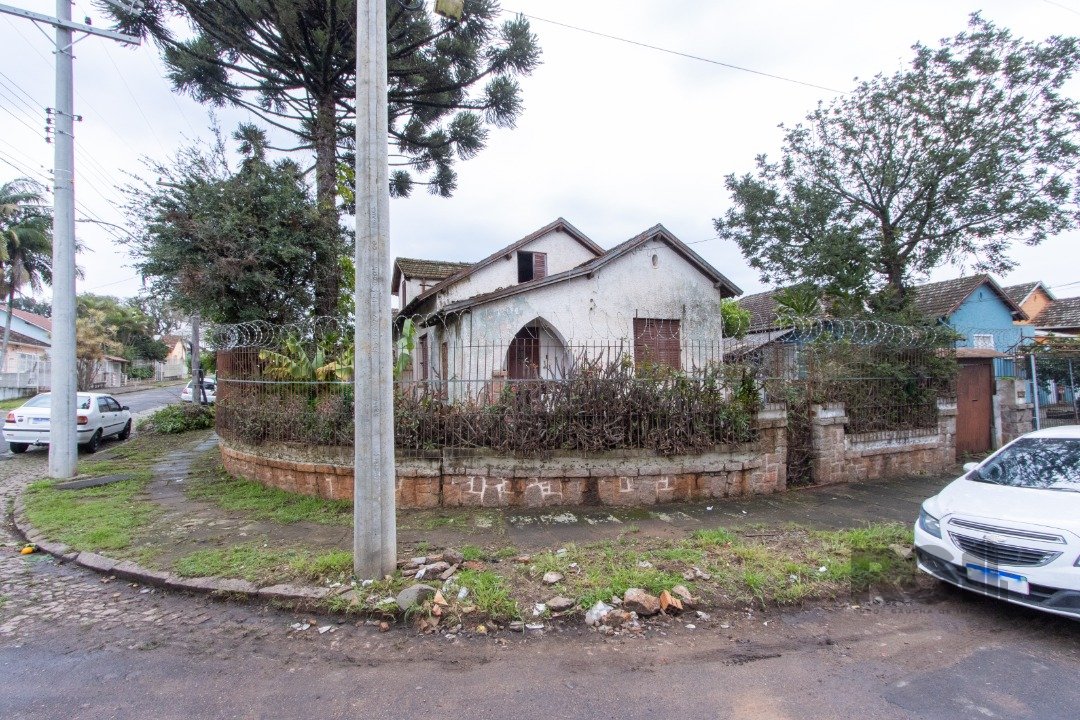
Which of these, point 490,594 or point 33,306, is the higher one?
point 33,306

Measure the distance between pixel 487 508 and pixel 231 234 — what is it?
20.8ft

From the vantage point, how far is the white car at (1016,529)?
3.68 m

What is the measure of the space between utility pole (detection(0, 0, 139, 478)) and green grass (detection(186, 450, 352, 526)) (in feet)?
8.11

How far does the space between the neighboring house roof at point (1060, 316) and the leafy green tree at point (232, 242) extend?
30.9 m

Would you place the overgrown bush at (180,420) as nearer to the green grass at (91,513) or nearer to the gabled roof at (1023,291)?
the green grass at (91,513)

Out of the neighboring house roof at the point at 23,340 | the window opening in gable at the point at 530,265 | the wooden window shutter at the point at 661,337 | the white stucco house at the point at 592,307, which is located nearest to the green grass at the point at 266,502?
the white stucco house at the point at 592,307

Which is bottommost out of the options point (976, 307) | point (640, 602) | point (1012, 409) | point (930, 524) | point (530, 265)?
point (640, 602)

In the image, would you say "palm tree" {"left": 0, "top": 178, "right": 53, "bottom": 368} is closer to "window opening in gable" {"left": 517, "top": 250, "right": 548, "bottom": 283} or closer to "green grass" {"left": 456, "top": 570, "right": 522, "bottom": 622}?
"window opening in gable" {"left": 517, "top": 250, "right": 548, "bottom": 283}

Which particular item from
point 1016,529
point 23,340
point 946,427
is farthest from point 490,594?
point 23,340

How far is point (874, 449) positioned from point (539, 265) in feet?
34.1

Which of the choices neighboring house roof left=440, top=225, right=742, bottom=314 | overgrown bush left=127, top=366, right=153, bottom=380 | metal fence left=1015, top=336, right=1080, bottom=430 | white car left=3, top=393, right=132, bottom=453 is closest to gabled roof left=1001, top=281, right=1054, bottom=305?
metal fence left=1015, top=336, right=1080, bottom=430

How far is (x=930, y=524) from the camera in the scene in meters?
4.55

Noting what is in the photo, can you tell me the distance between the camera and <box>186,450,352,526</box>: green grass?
6277 mm

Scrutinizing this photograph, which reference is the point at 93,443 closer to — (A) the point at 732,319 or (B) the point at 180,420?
(B) the point at 180,420
